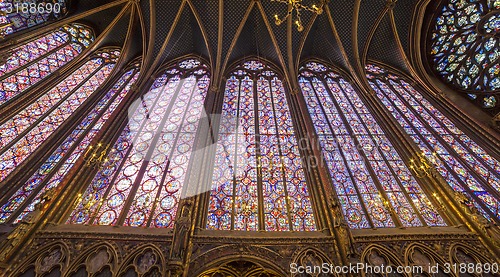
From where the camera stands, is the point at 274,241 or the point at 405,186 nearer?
the point at 274,241

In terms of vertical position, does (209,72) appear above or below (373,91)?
above

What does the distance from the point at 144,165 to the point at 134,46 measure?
8.67m

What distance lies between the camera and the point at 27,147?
8398 millimetres

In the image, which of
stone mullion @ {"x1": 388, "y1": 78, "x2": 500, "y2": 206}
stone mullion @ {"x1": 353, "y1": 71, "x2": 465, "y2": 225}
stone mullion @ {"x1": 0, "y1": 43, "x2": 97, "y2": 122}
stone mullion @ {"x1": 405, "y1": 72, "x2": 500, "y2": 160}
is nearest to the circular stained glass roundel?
stone mullion @ {"x1": 405, "y1": 72, "x2": 500, "y2": 160}

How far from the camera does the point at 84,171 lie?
8.09 meters

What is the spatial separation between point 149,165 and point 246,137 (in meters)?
3.50

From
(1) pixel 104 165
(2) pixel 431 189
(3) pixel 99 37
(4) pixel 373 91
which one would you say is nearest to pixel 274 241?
(2) pixel 431 189

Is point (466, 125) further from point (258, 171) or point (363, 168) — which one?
point (258, 171)

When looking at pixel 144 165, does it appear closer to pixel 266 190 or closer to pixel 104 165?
pixel 104 165

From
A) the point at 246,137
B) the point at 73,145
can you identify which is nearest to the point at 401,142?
the point at 246,137

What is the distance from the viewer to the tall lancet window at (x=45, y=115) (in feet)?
26.3

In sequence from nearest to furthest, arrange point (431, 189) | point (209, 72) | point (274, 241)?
point (274, 241) < point (431, 189) < point (209, 72)

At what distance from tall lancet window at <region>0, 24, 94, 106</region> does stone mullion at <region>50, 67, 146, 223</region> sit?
3.02 metres

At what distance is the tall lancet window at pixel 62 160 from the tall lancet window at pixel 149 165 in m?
0.90
